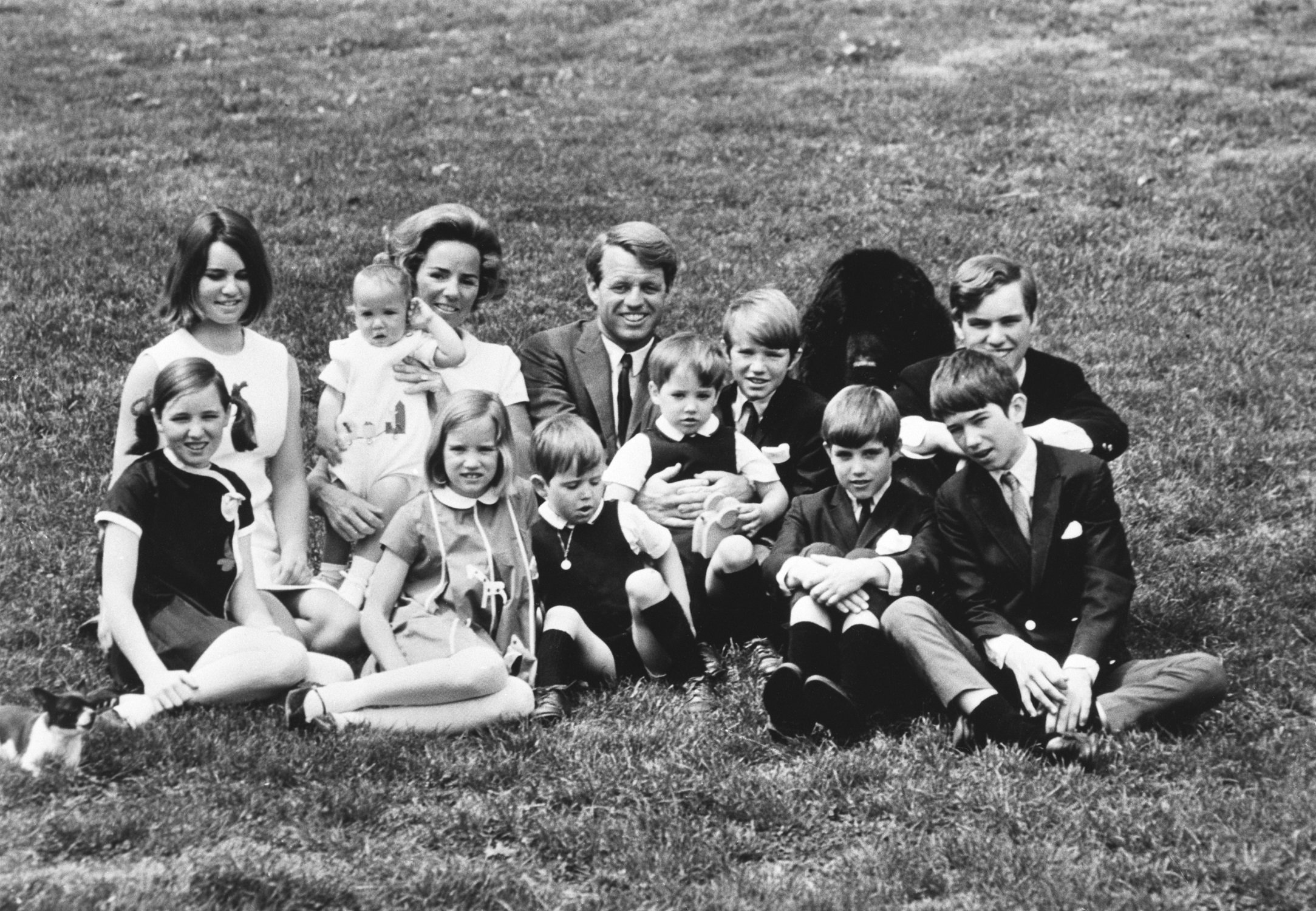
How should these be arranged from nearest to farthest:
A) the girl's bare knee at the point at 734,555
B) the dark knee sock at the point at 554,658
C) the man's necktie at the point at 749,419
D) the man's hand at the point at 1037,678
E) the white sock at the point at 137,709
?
the white sock at the point at 137,709, the man's hand at the point at 1037,678, the dark knee sock at the point at 554,658, the girl's bare knee at the point at 734,555, the man's necktie at the point at 749,419

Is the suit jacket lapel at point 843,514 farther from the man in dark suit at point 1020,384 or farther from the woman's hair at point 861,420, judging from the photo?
the man in dark suit at point 1020,384

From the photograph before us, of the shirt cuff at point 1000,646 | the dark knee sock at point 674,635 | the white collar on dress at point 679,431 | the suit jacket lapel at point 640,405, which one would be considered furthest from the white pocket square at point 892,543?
the suit jacket lapel at point 640,405

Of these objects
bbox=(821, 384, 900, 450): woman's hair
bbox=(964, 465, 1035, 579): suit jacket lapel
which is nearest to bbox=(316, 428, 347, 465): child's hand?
bbox=(821, 384, 900, 450): woman's hair

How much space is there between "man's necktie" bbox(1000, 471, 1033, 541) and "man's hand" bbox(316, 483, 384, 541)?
2.37 metres

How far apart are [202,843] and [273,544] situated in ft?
5.30

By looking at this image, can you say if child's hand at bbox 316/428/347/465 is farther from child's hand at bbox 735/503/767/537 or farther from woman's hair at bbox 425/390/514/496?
child's hand at bbox 735/503/767/537

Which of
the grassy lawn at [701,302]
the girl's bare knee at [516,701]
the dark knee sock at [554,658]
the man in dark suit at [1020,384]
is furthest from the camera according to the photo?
the man in dark suit at [1020,384]

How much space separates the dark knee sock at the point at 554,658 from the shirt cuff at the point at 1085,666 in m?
1.72

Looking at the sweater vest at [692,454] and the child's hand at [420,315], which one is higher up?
the child's hand at [420,315]

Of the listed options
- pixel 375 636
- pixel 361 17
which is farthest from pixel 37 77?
pixel 375 636

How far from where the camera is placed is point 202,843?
4.23 meters

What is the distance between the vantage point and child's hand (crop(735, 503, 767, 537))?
573cm

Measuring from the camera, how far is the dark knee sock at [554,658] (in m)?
5.26

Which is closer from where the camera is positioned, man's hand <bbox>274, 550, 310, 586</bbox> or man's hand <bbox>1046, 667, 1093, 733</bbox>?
man's hand <bbox>1046, 667, 1093, 733</bbox>
